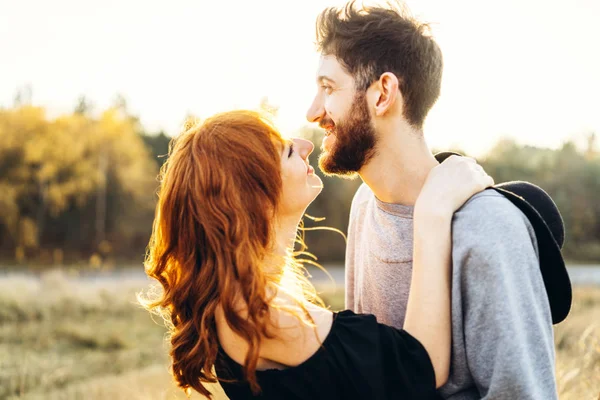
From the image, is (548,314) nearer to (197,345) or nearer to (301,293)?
(301,293)

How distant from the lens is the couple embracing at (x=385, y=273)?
Result: 2102 millimetres

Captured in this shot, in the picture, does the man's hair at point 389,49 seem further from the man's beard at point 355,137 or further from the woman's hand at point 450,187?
the woman's hand at point 450,187

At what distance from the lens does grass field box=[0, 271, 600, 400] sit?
5176 millimetres

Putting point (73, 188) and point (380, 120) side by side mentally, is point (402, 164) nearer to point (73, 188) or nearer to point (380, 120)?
point (380, 120)

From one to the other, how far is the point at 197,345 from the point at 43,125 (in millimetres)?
25210

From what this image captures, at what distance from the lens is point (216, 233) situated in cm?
223

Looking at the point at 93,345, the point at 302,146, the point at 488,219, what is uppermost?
the point at 302,146

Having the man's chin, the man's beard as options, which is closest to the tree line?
the man's chin

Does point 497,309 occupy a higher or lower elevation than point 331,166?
lower

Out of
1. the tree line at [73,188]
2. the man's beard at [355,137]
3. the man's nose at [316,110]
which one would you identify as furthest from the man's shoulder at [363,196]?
the tree line at [73,188]

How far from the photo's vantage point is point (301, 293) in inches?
93.5

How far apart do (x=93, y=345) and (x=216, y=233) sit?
803 cm

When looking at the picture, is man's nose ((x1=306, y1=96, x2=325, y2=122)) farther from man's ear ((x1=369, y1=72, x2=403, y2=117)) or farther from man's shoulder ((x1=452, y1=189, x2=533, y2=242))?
man's shoulder ((x1=452, y1=189, x2=533, y2=242))

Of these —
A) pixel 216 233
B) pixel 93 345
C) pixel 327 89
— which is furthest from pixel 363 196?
pixel 93 345
